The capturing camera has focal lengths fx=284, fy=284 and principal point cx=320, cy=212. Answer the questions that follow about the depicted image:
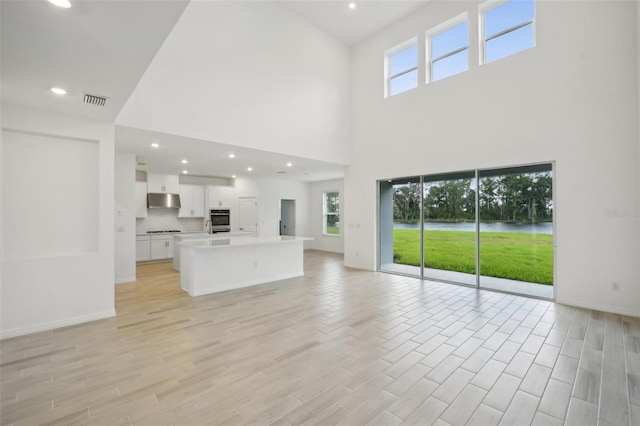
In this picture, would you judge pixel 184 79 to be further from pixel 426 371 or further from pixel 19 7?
pixel 426 371

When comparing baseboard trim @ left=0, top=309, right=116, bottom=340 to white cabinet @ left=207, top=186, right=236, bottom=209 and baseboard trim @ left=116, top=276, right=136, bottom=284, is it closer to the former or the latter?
baseboard trim @ left=116, top=276, right=136, bottom=284

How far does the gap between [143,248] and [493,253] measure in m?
8.87

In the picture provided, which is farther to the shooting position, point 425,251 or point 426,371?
point 425,251

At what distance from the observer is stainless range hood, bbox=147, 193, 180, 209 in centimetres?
846

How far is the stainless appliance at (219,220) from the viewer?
9707mm

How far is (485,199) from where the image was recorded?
5.48 meters

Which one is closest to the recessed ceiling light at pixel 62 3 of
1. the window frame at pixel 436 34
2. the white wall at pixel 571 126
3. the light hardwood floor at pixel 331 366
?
the light hardwood floor at pixel 331 366

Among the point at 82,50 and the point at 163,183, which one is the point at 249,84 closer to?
the point at 82,50

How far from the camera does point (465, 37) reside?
5.80 m

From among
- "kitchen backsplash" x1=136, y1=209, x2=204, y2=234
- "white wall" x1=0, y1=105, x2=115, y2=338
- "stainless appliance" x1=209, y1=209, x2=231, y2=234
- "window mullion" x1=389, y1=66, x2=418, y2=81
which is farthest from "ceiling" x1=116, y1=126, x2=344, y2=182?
"window mullion" x1=389, y1=66, x2=418, y2=81

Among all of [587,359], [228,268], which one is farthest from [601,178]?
[228,268]

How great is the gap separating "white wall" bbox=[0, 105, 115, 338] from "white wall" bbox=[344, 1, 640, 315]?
19.0 ft

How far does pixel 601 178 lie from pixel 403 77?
14.3 ft

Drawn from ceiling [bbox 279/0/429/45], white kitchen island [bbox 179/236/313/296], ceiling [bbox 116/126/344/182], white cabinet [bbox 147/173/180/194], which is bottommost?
white kitchen island [bbox 179/236/313/296]
